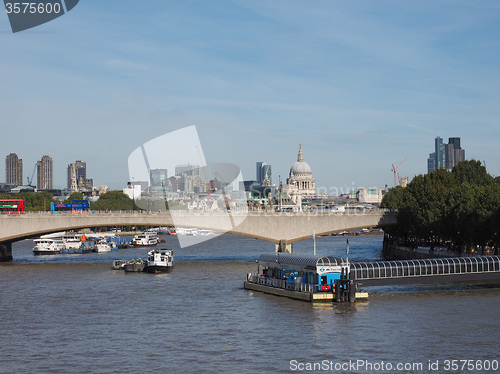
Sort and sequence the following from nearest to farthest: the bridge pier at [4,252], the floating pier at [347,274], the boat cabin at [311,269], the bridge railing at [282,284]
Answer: the floating pier at [347,274] → the boat cabin at [311,269] → the bridge railing at [282,284] → the bridge pier at [4,252]

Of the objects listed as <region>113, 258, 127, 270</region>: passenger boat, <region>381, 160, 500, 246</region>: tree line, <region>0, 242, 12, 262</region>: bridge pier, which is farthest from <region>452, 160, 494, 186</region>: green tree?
<region>0, 242, 12, 262</region>: bridge pier

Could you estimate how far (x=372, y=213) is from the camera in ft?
347

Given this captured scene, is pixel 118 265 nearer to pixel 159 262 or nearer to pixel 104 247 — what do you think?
pixel 159 262

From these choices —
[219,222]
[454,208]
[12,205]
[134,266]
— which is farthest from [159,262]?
[12,205]

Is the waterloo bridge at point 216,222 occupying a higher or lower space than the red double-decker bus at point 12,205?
lower

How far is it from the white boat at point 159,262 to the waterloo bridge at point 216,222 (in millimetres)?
11281

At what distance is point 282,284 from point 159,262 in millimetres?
22119

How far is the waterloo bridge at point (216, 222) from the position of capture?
93438mm

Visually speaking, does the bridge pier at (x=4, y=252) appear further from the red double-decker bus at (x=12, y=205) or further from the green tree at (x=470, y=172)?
the green tree at (x=470, y=172)

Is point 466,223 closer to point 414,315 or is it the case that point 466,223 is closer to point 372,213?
point 372,213

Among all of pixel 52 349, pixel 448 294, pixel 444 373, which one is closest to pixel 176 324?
pixel 52 349

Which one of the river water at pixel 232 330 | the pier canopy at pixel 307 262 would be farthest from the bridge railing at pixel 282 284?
the river water at pixel 232 330

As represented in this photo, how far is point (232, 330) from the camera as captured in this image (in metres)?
46.7

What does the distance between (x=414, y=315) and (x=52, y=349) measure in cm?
2153
